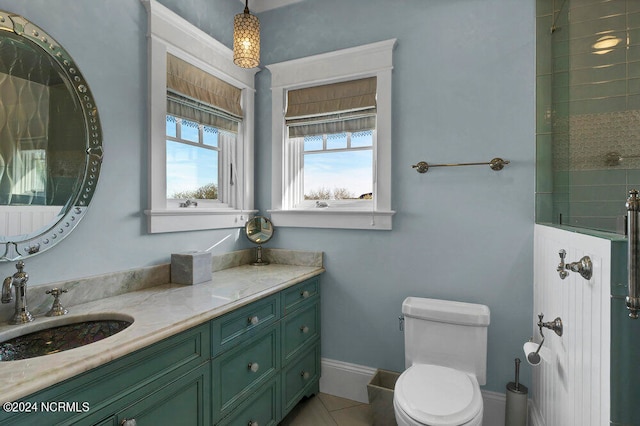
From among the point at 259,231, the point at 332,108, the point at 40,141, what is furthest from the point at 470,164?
the point at 40,141

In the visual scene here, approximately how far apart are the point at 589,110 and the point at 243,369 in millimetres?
2084

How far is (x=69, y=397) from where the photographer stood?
3.10 feet

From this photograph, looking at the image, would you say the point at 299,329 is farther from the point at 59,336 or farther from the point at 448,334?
the point at 59,336

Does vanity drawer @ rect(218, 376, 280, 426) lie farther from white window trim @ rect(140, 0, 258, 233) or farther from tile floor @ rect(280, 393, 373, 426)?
white window trim @ rect(140, 0, 258, 233)

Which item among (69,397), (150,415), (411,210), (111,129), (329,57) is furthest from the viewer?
(329,57)

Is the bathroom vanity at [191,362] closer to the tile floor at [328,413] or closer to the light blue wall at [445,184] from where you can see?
the tile floor at [328,413]

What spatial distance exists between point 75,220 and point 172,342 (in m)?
0.74

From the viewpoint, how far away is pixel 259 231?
8.64 feet

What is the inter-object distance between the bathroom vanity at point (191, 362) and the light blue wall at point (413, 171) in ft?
0.93

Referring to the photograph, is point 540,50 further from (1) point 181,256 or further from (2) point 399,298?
(1) point 181,256

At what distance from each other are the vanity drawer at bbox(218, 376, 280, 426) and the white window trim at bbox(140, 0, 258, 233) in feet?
3.33

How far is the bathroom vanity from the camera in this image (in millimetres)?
931

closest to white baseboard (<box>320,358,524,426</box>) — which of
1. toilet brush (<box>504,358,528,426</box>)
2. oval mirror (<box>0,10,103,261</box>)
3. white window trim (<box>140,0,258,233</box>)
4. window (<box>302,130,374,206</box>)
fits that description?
toilet brush (<box>504,358,528,426</box>)

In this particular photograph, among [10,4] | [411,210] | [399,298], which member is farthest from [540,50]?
[10,4]
